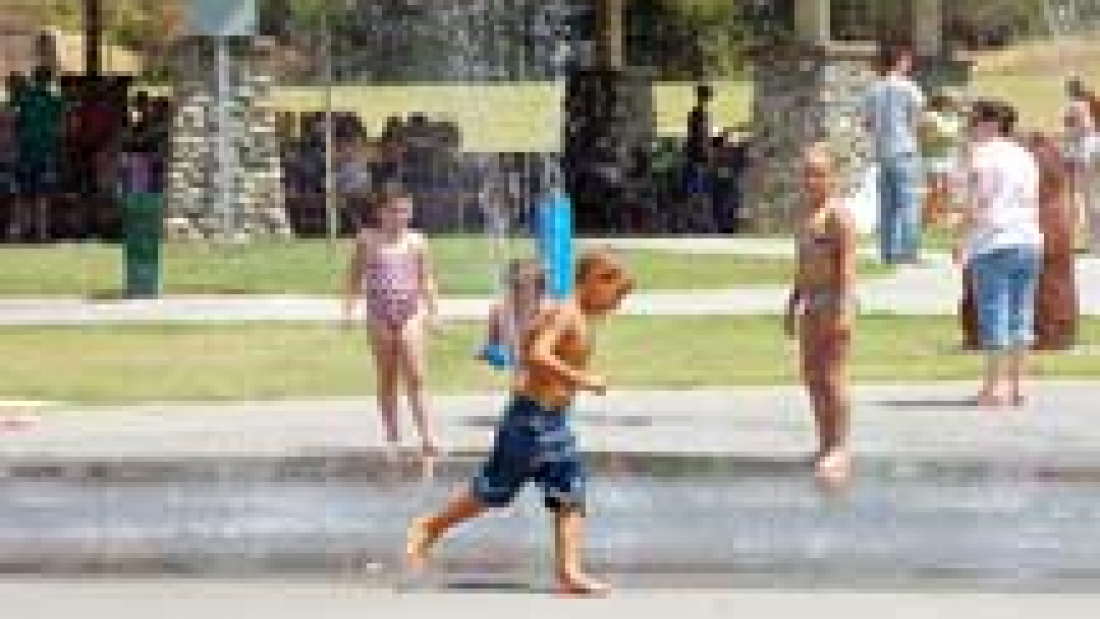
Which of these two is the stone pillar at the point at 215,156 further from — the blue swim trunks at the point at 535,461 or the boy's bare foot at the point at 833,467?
the blue swim trunks at the point at 535,461

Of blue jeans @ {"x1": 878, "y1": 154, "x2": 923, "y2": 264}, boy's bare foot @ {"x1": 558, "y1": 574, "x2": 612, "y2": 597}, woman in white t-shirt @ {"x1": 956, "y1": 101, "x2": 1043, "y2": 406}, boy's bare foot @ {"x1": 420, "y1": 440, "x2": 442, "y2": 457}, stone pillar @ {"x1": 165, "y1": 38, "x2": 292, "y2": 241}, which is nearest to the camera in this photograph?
boy's bare foot @ {"x1": 558, "y1": 574, "x2": 612, "y2": 597}

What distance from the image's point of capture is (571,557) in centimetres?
1262

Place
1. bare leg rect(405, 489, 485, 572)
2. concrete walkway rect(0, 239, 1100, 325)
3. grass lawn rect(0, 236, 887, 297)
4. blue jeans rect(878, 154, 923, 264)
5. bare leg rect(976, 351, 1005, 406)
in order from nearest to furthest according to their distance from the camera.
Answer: bare leg rect(405, 489, 485, 572) → bare leg rect(976, 351, 1005, 406) → concrete walkway rect(0, 239, 1100, 325) → grass lawn rect(0, 236, 887, 297) → blue jeans rect(878, 154, 923, 264)

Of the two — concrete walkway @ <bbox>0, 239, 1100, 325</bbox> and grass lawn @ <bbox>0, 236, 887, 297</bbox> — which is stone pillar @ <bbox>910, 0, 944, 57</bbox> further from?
concrete walkway @ <bbox>0, 239, 1100, 325</bbox>

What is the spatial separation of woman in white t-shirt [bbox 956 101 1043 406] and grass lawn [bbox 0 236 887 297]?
26.7ft

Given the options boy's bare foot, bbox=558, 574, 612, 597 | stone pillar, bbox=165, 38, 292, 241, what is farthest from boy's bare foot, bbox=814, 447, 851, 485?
stone pillar, bbox=165, 38, 292, 241

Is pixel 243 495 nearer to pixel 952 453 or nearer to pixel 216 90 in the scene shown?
pixel 952 453

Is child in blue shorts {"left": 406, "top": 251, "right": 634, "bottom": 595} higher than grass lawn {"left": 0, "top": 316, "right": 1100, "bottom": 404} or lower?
higher

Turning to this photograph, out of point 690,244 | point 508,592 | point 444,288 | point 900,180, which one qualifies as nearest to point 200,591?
point 508,592

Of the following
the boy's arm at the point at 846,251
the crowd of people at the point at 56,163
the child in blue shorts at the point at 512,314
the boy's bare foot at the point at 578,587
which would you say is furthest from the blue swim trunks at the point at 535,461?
the crowd of people at the point at 56,163

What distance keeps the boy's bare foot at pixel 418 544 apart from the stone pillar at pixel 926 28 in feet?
102

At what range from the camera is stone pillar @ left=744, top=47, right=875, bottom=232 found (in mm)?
32500

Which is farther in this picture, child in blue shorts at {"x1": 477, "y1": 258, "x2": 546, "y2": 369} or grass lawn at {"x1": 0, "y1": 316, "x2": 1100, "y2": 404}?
grass lawn at {"x1": 0, "y1": 316, "x2": 1100, "y2": 404}

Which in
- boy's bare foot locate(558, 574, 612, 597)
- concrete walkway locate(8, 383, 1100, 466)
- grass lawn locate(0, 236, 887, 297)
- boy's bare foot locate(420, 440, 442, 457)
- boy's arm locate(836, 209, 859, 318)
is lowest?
boy's bare foot locate(558, 574, 612, 597)
